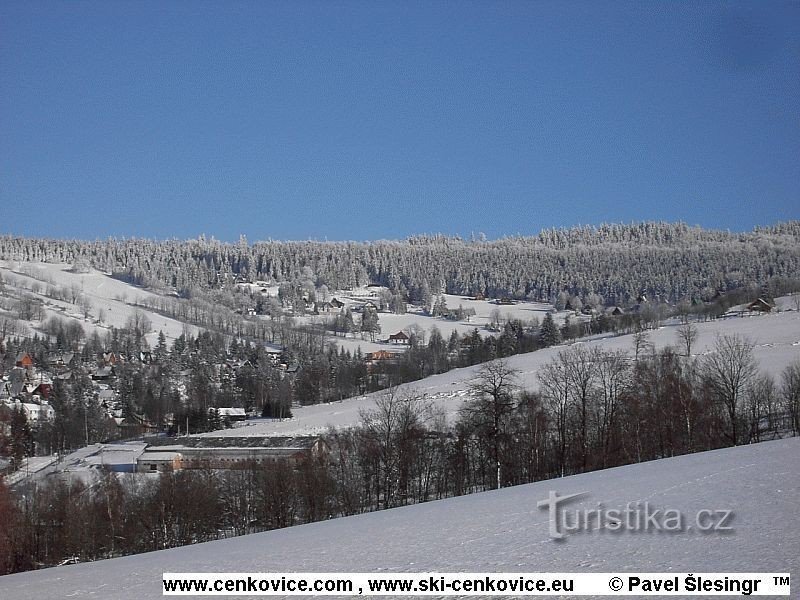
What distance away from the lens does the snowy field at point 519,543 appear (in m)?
12.2

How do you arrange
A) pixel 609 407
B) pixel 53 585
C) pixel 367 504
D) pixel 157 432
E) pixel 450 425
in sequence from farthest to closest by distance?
pixel 157 432 < pixel 450 425 < pixel 609 407 < pixel 367 504 < pixel 53 585

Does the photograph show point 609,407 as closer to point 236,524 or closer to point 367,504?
point 367,504

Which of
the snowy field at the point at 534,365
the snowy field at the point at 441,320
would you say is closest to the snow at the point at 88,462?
the snowy field at the point at 534,365

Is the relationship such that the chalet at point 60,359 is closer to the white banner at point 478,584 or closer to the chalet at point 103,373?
the chalet at point 103,373

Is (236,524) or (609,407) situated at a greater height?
(609,407)

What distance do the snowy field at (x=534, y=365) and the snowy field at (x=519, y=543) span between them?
36.2 metres

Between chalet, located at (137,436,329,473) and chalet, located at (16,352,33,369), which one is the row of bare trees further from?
chalet, located at (16,352,33,369)

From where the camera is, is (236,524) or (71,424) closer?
(236,524)

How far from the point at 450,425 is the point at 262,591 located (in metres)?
39.7

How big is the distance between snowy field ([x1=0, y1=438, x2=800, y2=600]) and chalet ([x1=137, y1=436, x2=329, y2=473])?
22.7 metres

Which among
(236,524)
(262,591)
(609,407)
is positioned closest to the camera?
(262,591)

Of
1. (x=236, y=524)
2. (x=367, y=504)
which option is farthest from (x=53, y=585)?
(x=367, y=504)

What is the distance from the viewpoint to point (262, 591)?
12.9 m

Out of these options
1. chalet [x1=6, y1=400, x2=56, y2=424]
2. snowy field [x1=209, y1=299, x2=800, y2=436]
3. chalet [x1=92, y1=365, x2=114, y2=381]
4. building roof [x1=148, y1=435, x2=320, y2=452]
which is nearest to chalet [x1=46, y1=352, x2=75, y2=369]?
chalet [x1=92, y1=365, x2=114, y2=381]
